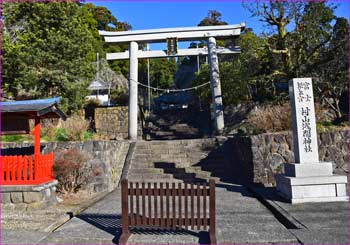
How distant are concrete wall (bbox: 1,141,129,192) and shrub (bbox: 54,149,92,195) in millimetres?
205

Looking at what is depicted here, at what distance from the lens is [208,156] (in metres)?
11.8

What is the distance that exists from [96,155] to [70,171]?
1230 mm

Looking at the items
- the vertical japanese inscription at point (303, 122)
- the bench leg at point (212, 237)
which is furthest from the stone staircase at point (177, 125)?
the bench leg at point (212, 237)

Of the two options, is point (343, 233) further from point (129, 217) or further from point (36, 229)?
point (36, 229)

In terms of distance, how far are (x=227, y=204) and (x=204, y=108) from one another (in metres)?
14.6

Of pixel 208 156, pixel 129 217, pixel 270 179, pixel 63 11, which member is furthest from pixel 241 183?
pixel 63 11

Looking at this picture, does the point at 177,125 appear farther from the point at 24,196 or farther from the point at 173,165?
the point at 24,196

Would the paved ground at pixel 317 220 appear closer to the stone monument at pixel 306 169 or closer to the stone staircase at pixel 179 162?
the stone monument at pixel 306 169

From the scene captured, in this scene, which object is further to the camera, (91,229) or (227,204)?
(227,204)

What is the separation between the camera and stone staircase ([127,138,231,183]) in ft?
34.2

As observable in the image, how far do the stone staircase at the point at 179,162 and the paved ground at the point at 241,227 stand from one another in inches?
126

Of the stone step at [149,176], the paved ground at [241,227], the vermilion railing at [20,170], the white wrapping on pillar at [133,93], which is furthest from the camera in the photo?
the white wrapping on pillar at [133,93]

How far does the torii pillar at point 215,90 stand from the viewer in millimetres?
14758

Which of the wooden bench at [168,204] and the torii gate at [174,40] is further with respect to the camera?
the torii gate at [174,40]
